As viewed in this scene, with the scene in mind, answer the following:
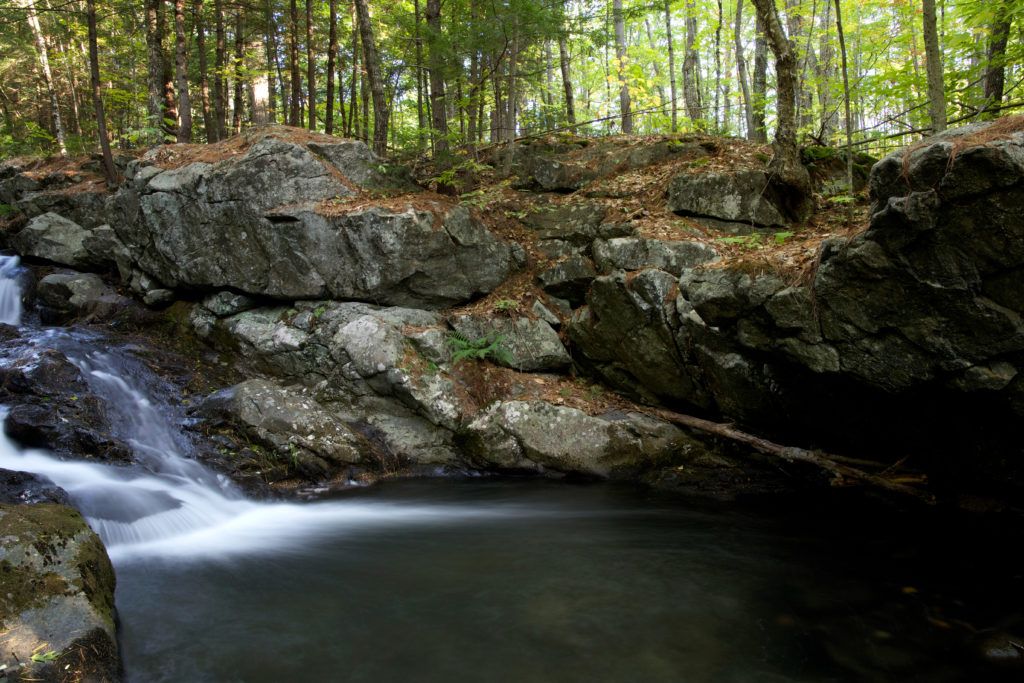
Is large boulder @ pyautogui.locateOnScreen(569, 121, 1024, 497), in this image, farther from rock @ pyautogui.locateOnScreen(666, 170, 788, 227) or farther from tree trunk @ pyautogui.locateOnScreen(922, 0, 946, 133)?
tree trunk @ pyautogui.locateOnScreen(922, 0, 946, 133)

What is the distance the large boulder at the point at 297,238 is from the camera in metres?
8.66

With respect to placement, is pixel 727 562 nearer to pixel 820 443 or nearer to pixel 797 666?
pixel 797 666

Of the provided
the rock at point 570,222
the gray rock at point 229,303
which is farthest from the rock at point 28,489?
the rock at point 570,222

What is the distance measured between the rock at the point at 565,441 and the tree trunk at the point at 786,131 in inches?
165

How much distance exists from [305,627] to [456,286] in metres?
5.76

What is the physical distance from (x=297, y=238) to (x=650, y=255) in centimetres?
556

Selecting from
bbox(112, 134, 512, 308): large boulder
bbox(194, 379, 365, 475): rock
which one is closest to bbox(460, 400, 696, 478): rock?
bbox(194, 379, 365, 475): rock

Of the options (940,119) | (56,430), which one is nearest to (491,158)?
(940,119)

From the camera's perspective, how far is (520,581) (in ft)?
16.3

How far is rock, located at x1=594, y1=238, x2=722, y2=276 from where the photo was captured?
7566 mm

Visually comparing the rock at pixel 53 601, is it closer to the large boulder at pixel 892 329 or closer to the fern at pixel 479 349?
the fern at pixel 479 349

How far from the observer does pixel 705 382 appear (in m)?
6.94

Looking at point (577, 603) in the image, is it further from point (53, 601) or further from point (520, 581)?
point (53, 601)

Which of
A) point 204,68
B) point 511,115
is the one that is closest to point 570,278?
point 511,115
